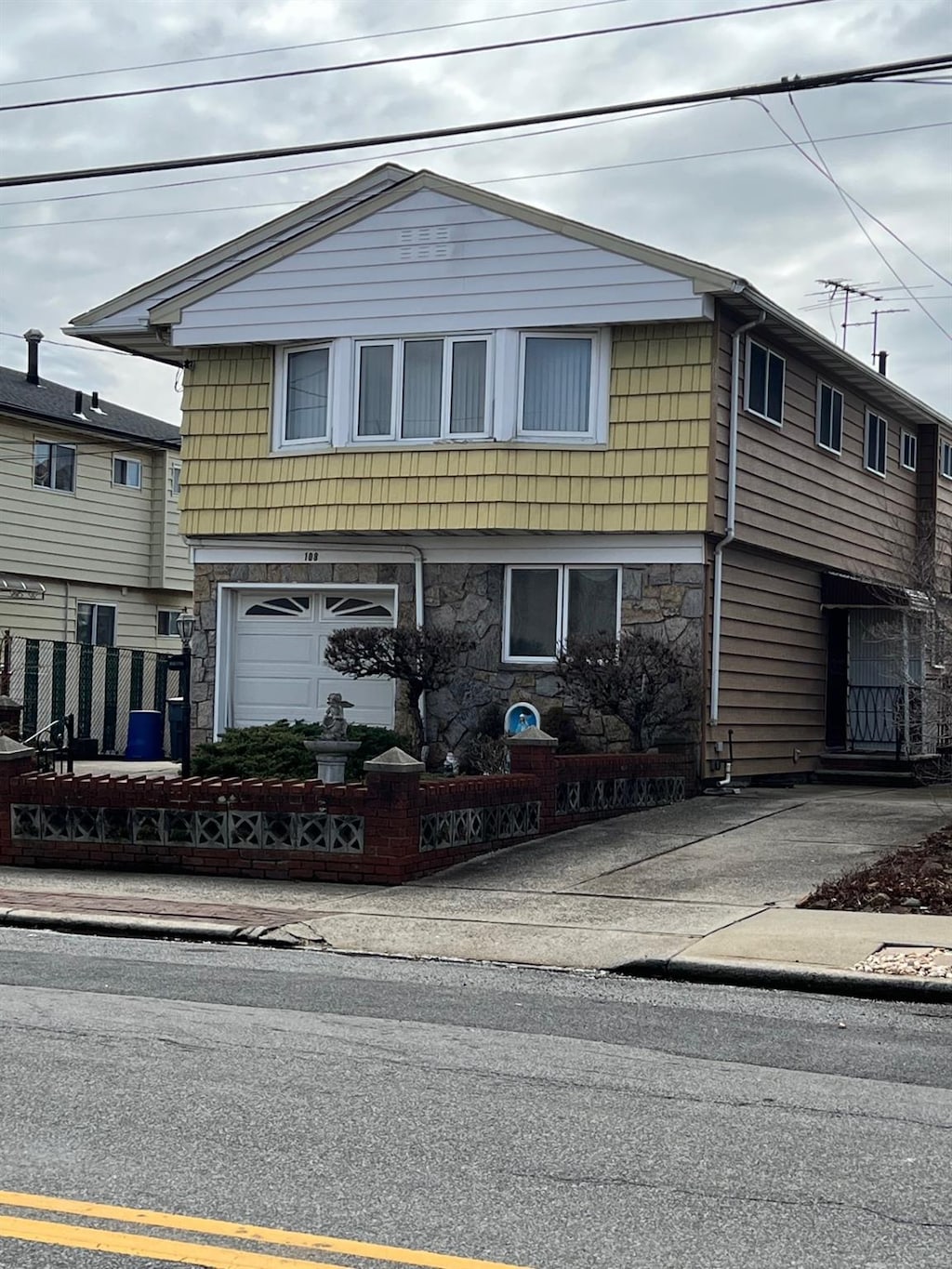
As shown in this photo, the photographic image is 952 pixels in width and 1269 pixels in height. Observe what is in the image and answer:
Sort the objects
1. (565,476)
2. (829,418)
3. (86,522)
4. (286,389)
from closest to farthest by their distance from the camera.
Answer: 1. (565,476)
2. (286,389)
3. (829,418)
4. (86,522)

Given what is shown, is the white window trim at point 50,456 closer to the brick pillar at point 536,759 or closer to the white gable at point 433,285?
the white gable at point 433,285

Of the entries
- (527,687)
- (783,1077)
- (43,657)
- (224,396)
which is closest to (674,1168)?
(783,1077)

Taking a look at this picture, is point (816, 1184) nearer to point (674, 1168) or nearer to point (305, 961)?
Answer: point (674, 1168)

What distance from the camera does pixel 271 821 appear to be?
532 inches

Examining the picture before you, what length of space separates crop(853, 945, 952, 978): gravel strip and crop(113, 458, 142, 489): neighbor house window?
24.9 metres

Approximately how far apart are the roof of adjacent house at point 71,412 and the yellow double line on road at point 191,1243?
84.2 feet

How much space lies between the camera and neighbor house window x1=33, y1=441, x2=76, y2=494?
99.1 ft

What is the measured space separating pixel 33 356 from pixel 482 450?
1675 centimetres

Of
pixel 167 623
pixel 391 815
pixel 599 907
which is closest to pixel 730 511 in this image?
pixel 391 815

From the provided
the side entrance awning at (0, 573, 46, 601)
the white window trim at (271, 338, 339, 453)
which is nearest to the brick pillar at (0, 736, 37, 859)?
the white window trim at (271, 338, 339, 453)

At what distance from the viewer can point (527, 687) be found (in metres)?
19.0

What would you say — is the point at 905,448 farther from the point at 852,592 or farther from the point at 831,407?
the point at 852,592

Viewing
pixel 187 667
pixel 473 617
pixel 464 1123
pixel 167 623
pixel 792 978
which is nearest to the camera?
pixel 464 1123

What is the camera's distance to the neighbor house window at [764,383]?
1939 cm
